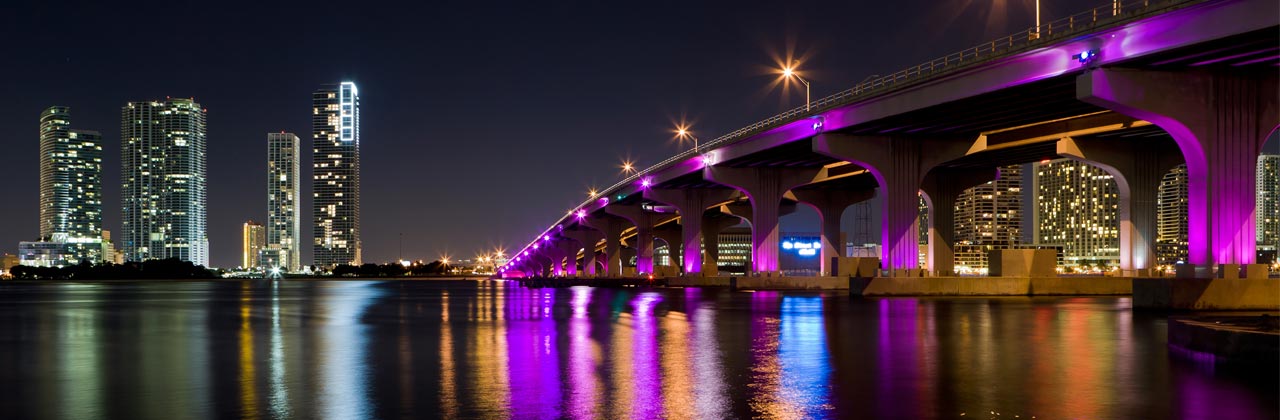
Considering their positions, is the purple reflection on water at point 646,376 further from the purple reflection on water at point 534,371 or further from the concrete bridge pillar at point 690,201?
the concrete bridge pillar at point 690,201

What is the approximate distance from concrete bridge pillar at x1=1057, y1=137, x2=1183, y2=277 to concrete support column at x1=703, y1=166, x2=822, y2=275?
24.6 m

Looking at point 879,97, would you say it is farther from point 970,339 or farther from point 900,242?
point 970,339

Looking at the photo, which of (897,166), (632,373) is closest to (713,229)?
(897,166)

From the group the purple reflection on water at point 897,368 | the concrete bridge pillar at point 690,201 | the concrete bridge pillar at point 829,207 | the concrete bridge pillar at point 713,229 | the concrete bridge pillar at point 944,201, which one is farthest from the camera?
the concrete bridge pillar at point 713,229

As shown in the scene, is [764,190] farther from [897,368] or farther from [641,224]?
[897,368]

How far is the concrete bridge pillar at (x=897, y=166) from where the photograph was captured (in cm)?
6053

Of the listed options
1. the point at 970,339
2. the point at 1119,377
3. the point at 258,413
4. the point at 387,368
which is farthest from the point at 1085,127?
Result: the point at 258,413

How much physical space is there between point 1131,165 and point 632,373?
52193 mm

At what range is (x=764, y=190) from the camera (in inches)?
3282

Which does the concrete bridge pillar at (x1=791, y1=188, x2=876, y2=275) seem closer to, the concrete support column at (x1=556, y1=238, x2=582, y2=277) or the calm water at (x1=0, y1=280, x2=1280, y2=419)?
the calm water at (x1=0, y1=280, x2=1280, y2=419)

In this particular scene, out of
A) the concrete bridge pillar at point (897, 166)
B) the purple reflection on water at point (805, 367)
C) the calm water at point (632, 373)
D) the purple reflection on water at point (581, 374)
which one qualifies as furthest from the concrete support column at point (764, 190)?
the purple reflection on water at point (581, 374)

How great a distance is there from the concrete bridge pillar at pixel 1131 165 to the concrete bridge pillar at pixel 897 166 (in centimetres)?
636

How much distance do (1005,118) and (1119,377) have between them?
132 feet

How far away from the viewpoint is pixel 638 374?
1691cm
